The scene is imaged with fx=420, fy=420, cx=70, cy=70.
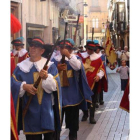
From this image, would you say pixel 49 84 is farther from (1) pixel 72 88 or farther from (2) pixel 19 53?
(2) pixel 19 53

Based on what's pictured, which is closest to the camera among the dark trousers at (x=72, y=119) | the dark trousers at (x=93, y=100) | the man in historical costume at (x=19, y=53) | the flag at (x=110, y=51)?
Result: the dark trousers at (x=72, y=119)

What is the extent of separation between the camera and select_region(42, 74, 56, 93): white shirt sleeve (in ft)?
15.7

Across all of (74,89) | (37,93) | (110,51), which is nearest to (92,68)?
(74,89)

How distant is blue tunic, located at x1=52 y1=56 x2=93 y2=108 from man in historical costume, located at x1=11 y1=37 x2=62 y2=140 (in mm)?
1493

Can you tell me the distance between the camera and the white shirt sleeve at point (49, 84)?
4793 millimetres

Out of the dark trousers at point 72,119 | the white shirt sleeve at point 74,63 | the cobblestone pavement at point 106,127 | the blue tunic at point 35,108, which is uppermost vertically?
the white shirt sleeve at point 74,63

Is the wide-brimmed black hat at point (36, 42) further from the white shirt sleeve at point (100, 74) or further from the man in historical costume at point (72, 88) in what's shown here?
the white shirt sleeve at point (100, 74)

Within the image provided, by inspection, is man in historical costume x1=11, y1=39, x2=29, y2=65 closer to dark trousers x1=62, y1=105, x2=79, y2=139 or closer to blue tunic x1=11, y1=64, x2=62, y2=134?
dark trousers x1=62, y1=105, x2=79, y2=139

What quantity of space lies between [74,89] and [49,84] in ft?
6.50

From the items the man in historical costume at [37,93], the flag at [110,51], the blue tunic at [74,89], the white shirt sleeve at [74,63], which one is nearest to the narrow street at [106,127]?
the blue tunic at [74,89]

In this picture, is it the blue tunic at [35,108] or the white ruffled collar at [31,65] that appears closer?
the blue tunic at [35,108]

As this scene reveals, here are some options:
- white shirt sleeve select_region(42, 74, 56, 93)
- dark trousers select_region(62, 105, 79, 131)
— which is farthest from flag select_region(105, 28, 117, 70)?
white shirt sleeve select_region(42, 74, 56, 93)

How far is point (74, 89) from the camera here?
675cm
